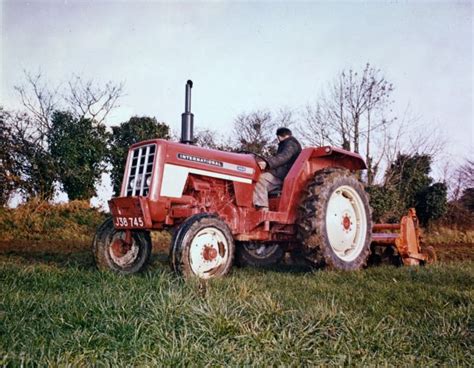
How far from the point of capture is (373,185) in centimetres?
1745

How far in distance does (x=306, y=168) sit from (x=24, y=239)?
8.53 metres

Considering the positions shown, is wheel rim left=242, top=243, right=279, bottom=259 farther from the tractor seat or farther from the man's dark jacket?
the man's dark jacket

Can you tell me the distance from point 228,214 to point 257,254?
4.96 feet

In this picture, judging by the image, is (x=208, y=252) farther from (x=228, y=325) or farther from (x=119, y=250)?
(x=228, y=325)

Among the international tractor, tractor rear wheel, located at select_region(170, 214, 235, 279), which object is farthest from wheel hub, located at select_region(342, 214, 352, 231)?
tractor rear wheel, located at select_region(170, 214, 235, 279)

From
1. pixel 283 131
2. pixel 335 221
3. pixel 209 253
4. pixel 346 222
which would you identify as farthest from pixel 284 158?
pixel 209 253

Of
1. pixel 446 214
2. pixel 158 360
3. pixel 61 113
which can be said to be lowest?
pixel 158 360

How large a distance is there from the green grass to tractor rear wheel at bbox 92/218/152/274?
1399mm

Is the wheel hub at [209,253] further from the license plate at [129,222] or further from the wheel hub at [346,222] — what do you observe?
the wheel hub at [346,222]

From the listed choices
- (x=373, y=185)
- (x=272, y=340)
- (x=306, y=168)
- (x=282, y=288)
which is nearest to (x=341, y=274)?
(x=282, y=288)

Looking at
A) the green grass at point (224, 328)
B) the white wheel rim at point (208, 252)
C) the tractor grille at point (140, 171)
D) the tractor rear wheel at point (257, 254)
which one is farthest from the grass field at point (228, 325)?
the tractor rear wheel at point (257, 254)

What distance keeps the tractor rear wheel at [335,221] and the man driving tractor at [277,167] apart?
51cm

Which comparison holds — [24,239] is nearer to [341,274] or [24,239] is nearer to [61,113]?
[61,113]

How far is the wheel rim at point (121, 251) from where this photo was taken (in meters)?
5.56
